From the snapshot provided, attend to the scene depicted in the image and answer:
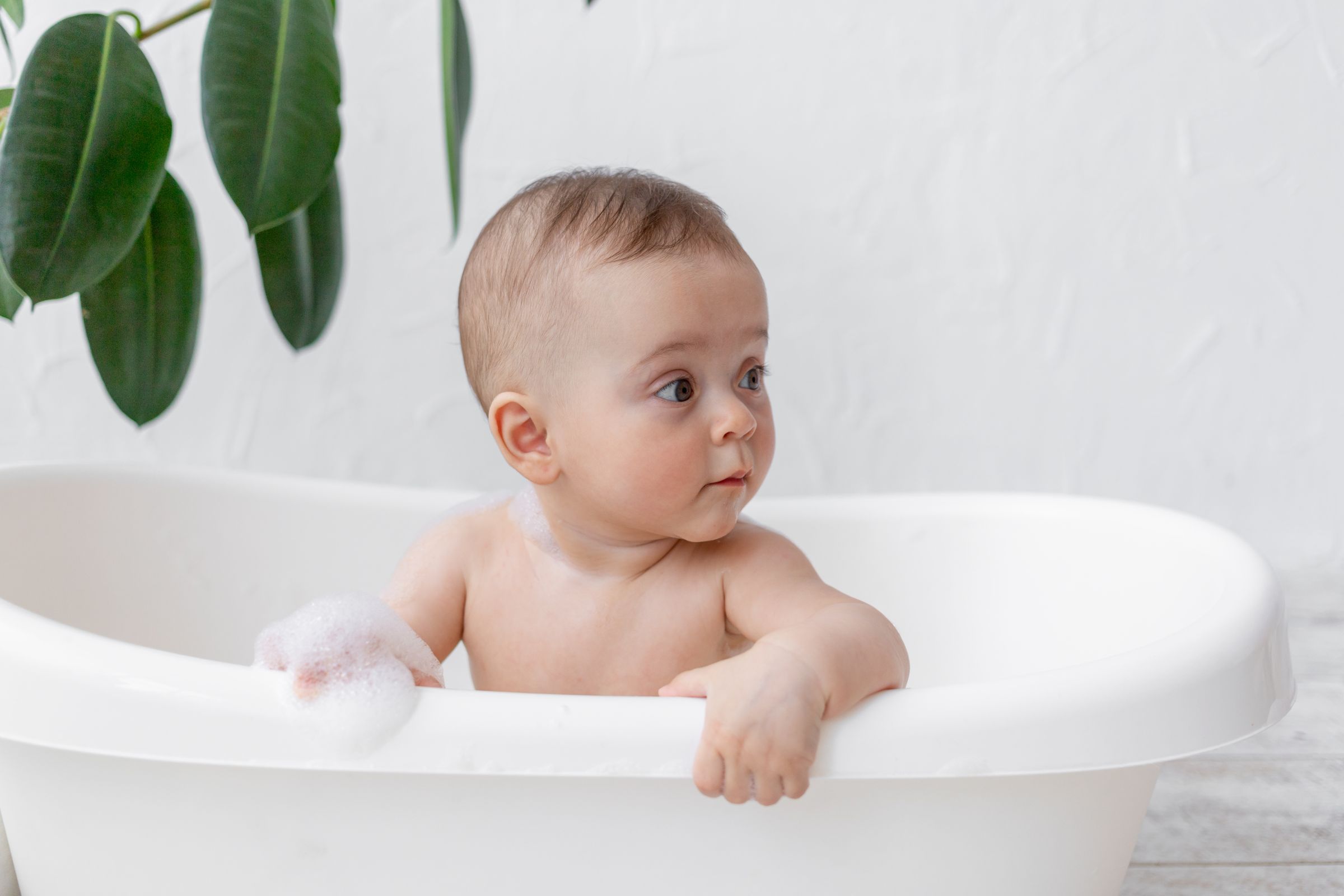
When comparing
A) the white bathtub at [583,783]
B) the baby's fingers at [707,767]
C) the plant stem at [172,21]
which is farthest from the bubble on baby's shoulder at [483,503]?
the plant stem at [172,21]

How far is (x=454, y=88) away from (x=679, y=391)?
490 millimetres

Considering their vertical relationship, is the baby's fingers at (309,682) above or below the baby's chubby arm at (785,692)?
above

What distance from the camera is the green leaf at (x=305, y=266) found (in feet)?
4.12

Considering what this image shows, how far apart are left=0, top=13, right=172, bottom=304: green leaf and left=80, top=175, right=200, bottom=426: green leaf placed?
145mm

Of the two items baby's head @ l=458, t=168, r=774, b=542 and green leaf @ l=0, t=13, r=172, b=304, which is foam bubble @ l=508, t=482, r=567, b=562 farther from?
green leaf @ l=0, t=13, r=172, b=304

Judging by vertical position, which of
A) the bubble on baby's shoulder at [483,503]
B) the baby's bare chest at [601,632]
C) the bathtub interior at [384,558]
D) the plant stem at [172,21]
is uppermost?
the plant stem at [172,21]

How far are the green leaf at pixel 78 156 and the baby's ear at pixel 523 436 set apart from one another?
0.39 meters

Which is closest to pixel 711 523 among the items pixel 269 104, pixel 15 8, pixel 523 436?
pixel 523 436

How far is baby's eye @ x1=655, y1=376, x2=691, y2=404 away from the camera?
2.53 ft

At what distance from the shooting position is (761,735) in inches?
24.2

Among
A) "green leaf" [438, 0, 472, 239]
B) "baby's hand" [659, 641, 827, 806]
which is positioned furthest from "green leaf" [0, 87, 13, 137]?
"baby's hand" [659, 641, 827, 806]

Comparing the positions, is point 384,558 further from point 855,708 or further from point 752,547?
point 855,708

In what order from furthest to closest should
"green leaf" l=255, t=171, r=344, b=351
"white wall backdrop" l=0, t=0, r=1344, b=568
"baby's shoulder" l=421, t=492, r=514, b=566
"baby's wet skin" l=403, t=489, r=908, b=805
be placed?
1. "white wall backdrop" l=0, t=0, r=1344, b=568
2. "green leaf" l=255, t=171, r=344, b=351
3. "baby's shoulder" l=421, t=492, r=514, b=566
4. "baby's wet skin" l=403, t=489, r=908, b=805

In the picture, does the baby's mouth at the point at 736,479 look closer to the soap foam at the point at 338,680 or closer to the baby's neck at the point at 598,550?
the baby's neck at the point at 598,550
